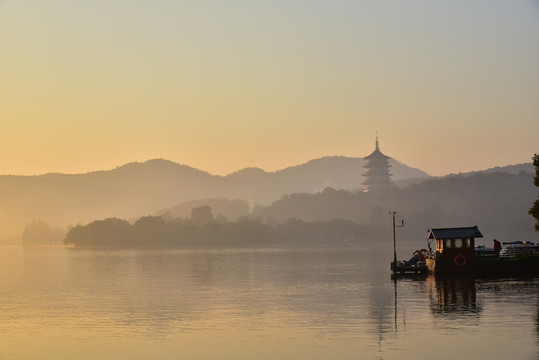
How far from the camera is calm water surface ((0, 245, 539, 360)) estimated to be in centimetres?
5088

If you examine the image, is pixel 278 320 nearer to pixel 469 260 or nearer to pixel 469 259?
pixel 469 260

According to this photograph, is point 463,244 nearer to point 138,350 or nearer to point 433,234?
point 433,234

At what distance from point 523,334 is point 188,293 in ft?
147

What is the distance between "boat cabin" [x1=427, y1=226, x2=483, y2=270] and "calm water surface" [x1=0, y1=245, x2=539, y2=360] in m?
3.86

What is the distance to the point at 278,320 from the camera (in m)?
64.3

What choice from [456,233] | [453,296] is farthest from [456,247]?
[453,296]

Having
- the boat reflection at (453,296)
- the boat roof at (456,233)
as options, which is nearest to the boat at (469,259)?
the boat roof at (456,233)

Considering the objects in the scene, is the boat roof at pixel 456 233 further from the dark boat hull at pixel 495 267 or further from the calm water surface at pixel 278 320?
the calm water surface at pixel 278 320

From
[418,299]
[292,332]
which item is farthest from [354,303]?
[292,332]

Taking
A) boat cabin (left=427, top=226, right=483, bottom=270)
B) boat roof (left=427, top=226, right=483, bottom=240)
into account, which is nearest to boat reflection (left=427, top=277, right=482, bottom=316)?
boat cabin (left=427, top=226, right=483, bottom=270)

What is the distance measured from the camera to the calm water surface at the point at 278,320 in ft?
167

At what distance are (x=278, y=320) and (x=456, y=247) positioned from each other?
1504 inches

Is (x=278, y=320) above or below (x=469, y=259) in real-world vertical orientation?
below

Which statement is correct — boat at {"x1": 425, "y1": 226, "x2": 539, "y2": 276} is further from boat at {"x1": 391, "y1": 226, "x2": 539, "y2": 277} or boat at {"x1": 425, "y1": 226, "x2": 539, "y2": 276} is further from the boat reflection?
the boat reflection
